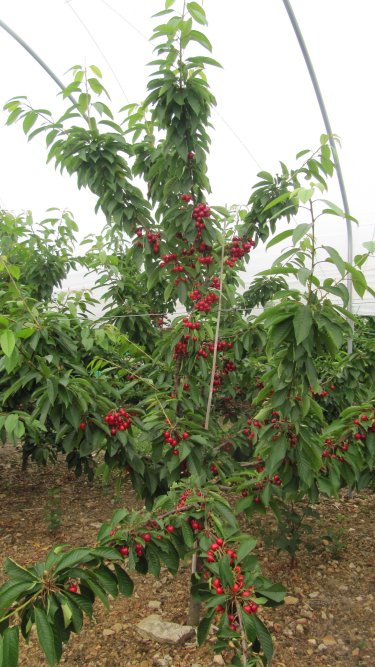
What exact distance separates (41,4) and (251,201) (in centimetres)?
365

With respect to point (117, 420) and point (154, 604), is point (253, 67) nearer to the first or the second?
point (117, 420)

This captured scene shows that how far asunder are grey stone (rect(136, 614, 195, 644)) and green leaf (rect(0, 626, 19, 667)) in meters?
1.47

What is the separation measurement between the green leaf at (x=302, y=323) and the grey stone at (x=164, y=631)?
5.67 feet

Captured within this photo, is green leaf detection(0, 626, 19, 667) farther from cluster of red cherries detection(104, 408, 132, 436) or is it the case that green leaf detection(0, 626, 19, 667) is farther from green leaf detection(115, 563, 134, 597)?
cluster of red cherries detection(104, 408, 132, 436)

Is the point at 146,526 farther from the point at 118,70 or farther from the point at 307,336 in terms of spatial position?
the point at 118,70

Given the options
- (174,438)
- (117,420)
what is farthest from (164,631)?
(117,420)

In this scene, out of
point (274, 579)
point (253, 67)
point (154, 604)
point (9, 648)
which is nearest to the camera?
point (9, 648)

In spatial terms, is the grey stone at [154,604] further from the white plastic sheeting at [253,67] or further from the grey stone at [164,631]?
the white plastic sheeting at [253,67]

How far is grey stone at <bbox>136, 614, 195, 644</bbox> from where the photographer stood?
2.47m

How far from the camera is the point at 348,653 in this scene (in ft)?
7.97

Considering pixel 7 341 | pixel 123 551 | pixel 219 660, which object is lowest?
pixel 219 660


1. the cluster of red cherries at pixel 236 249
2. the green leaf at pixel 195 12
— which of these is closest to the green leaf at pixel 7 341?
the cluster of red cherries at pixel 236 249

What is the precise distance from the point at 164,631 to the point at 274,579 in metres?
0.86

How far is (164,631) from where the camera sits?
2.52 meters
